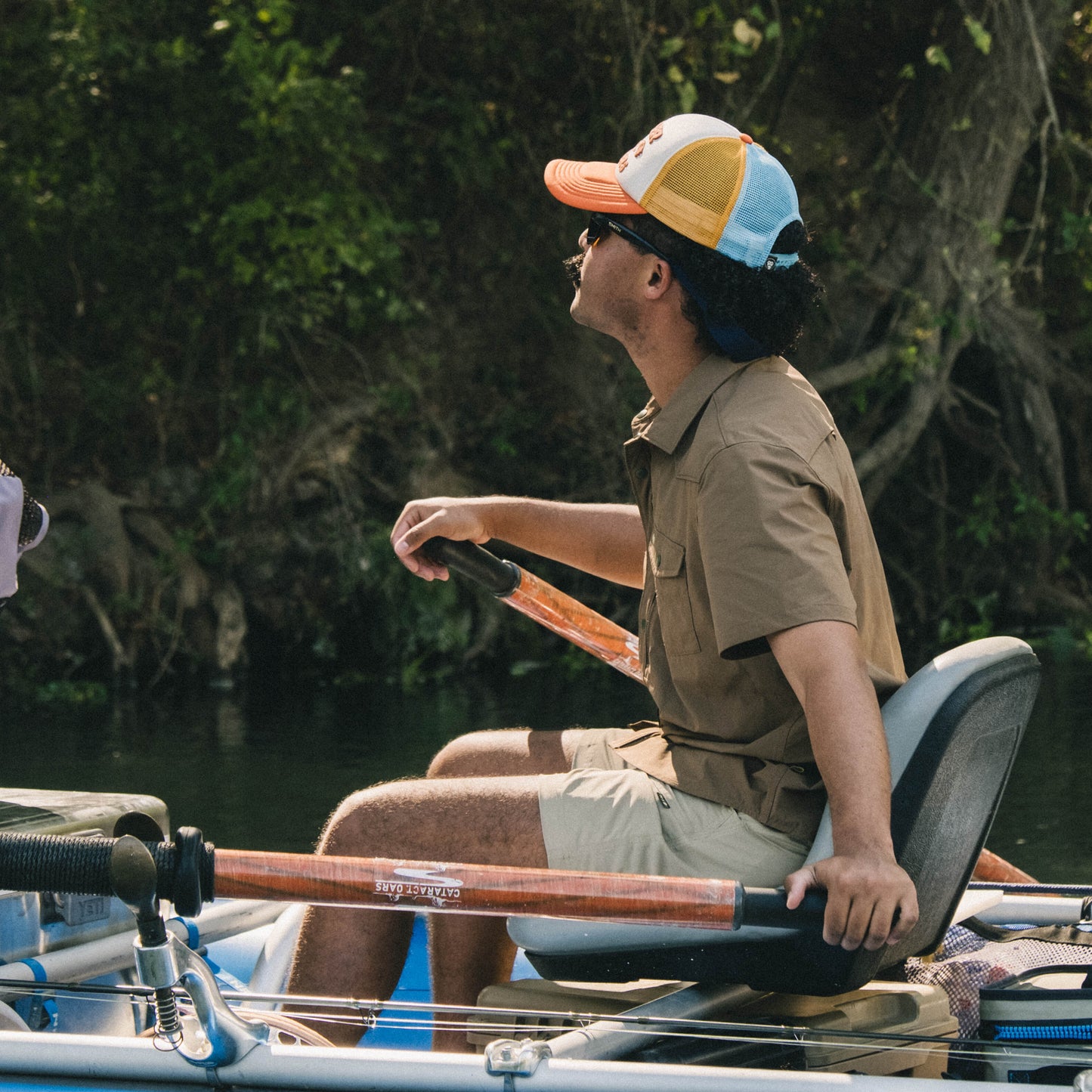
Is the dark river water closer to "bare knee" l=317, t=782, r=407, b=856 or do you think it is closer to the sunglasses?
"bare knee" l=317, t=782, r=407, b=856

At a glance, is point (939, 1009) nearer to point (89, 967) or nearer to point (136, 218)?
point (89, 967)

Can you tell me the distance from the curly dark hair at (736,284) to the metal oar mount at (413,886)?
72cm

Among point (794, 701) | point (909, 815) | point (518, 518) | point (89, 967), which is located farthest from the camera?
point (518, 518)

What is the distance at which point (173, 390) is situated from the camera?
8.79 meters

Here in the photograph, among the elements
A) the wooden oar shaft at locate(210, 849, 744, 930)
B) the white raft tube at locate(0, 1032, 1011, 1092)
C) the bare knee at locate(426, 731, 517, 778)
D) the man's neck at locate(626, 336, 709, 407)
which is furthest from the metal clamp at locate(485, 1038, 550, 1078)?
the man's neck at locate(626, 336, 709, 407)

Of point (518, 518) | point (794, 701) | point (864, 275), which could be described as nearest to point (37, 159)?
point (864, 275)

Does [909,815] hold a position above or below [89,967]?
above

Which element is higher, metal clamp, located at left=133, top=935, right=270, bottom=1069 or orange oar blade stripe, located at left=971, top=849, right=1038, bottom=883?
metal clamp, located at left=133, top=935, right=270, bottom=1069

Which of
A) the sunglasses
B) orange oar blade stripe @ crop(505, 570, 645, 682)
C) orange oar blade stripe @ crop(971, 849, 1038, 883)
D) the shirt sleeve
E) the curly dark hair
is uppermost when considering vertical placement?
the sunglasses

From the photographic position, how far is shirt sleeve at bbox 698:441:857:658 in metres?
1.73

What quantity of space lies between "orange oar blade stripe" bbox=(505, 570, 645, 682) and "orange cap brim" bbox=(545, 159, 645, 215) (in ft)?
2.23

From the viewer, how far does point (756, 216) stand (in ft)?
6.42

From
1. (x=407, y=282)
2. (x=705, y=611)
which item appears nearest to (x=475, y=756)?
(x=705, y=611)

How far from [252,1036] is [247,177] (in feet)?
23.3
